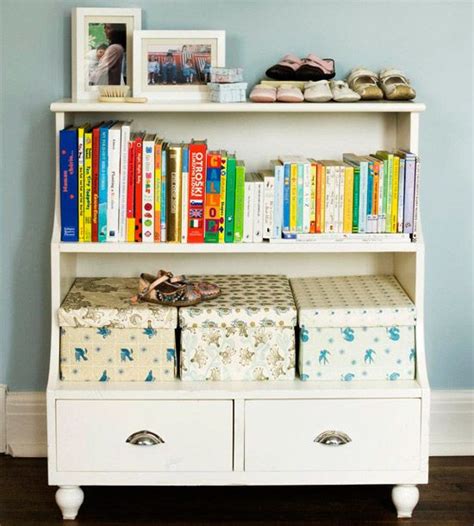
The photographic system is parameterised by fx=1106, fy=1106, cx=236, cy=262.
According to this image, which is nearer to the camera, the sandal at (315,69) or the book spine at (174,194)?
the book spine at (174,194)

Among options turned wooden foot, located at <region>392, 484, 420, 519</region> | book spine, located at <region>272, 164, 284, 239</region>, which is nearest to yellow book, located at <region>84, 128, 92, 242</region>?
book spine, located at <region>272, 164, 284, 239</region>

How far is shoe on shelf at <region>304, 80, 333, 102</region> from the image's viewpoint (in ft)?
9.12

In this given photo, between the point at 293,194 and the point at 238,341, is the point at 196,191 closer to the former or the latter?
the point at 293,194

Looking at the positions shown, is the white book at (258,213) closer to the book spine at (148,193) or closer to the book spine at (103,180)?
the book spine at (148,193)

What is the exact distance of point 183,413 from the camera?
2721mm

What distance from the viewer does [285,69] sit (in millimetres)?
2873

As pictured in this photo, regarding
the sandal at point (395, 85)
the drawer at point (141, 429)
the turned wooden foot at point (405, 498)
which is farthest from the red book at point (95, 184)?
the turned wooden foot at point (405, 498)

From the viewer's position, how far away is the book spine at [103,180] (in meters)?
2.71

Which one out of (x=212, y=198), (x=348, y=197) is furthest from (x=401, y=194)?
(x=212, y=198)

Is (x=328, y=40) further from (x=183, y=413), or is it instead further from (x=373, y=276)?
(x=183, y=413)

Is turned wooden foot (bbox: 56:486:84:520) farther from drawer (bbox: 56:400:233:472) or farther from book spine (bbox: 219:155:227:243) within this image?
book spine (bbox: 219:155:227:243)

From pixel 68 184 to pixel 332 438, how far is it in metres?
0.91

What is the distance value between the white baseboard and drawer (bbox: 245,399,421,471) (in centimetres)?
45

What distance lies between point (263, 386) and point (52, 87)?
3.27 feet
